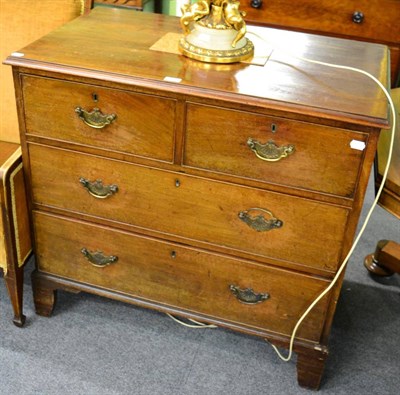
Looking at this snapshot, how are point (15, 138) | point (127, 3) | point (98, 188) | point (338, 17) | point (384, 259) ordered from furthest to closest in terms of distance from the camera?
point (338, 17)
point (127, 3)
point (384, 259)
point (15, 138)
point (98, 188)

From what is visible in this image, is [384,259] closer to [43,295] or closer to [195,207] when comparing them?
[195,207]

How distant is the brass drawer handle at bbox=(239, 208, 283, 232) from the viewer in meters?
1.43

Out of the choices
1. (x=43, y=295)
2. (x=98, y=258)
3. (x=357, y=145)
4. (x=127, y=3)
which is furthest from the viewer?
(x=127, y=3)

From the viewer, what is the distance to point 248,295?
158cm

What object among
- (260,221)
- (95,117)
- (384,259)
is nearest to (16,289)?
(95,117)

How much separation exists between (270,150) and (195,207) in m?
0.26

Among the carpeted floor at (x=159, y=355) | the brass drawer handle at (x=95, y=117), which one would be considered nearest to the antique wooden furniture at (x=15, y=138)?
the carpeted floor at (x=159, y=355)

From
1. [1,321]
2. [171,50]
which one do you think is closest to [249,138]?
[171,50]

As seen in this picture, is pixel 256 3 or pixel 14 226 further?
pixel 256 3

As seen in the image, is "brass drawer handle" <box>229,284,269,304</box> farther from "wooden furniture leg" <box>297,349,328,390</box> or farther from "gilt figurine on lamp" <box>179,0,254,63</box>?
"gilt figurine on lamp" <box>179,0,254,63</box>

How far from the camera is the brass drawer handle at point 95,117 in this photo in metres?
1.43

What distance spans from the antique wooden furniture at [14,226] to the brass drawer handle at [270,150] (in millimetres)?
641

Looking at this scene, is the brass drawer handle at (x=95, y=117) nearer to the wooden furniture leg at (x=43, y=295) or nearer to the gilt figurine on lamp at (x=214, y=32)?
the gilt figurine on lamp at (x=214, y=32)

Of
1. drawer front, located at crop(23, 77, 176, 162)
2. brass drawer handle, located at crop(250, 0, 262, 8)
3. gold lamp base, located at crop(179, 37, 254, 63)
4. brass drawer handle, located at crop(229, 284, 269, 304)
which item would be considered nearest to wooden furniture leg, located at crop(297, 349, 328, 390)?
brass drawer handle, located at crop(229, 284, 269, 304)
